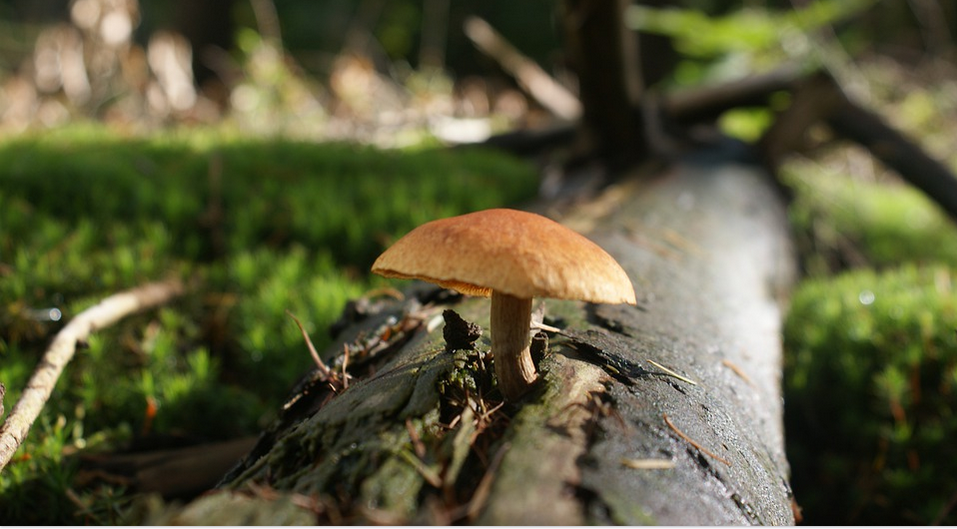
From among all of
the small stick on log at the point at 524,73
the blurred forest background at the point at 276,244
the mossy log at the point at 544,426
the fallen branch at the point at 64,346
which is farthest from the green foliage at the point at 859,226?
the fallen branch at the point at 64,346

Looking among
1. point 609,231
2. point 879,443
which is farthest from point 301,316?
point 879,443

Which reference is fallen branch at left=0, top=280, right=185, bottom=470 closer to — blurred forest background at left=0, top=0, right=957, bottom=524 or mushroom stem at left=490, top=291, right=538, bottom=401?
blurred forest background at left=0, top=0, right=957, bottom=524

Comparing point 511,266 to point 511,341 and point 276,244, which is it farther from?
point 276,244

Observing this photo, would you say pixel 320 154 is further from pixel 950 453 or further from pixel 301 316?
pixel 950 453

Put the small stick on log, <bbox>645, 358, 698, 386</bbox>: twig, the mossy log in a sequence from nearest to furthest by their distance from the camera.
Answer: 1. the mossy log
2. <bbox>645, 358, 698, 386</bbox>: twig
3. the small stick on log

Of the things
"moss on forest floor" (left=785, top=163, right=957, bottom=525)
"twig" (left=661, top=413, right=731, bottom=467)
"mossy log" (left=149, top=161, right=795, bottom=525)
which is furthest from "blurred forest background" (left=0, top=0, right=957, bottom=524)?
"twig" (left=661, top=413, right=731, bottom=467)

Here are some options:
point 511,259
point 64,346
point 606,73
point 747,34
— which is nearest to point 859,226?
point 747,34

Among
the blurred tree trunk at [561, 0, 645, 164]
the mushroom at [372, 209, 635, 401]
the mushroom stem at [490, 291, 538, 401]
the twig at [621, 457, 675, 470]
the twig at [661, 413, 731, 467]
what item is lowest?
the twig at [661, 413, 731, 467]
